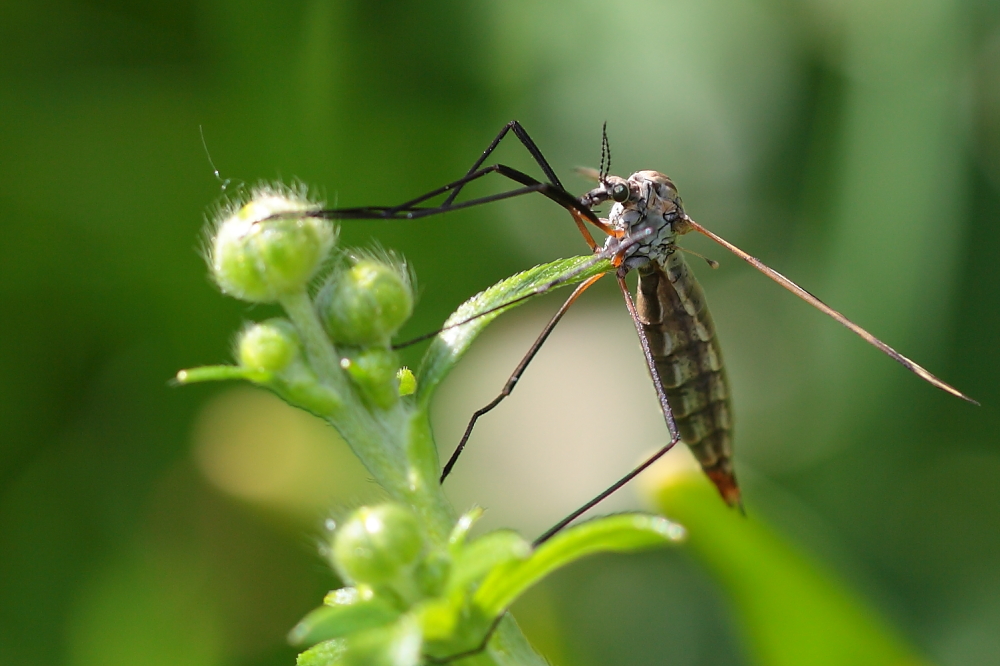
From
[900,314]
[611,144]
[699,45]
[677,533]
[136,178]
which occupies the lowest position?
[900,314]

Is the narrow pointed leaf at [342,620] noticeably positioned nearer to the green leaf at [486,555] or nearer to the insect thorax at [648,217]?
the green leaf at [486,555]

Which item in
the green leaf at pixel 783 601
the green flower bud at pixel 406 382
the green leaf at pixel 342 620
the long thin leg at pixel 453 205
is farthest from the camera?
the long thin leg at pixel 453 205

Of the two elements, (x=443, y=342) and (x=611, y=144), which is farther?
(x=611, y=144)

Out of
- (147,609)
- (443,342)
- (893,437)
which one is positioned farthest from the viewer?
(893,437)

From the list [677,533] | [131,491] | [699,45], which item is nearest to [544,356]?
[699,45]

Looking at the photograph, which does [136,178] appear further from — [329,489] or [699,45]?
[699,45]

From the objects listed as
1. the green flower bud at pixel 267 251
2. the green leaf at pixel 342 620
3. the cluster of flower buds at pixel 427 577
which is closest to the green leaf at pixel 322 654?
the cluster of flower buds at pixel 427 577

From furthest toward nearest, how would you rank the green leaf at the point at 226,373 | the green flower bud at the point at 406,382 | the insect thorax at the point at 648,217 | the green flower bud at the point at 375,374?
the insect thorax at the point at 648,217
the green flower bud at the point at 406,382
the green flower bud at the point at 375,374
the green leaf at the point at 226,373
